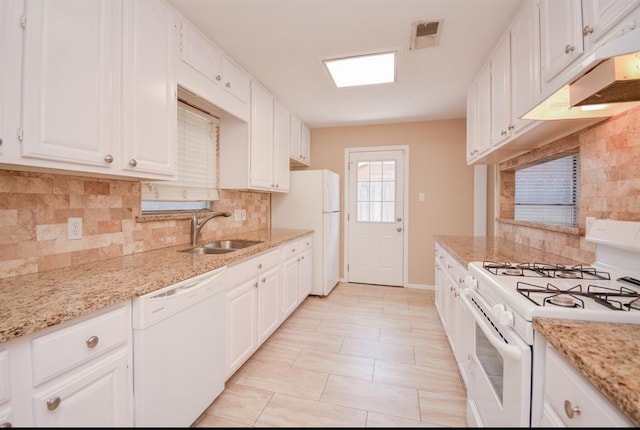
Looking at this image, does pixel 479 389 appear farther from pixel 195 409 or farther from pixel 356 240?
pixel 356 240

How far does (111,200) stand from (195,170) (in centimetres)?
85

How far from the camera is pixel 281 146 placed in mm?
3252

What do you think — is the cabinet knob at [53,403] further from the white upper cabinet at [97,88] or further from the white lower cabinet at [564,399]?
the white lower cabinet at [564,399]

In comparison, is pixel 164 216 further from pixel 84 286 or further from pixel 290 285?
pixel 290 285

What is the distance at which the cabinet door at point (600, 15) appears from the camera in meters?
0.89

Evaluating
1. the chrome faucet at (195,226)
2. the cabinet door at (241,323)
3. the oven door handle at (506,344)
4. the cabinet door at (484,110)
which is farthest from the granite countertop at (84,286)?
→ the cabinet door at (484,110)

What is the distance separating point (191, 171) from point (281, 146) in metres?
1.19

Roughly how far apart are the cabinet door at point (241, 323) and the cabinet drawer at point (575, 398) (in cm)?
155

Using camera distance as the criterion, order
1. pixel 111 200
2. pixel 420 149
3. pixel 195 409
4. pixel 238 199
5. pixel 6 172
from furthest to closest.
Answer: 1. pixel 420 149
2. pixel 238 199
3. pixel 111 200
4. pixel 195 409
5. pixel 6 172

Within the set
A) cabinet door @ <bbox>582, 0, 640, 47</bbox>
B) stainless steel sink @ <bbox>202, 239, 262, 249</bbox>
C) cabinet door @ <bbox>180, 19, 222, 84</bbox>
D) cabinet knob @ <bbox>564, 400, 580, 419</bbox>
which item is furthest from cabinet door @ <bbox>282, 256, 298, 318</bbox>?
cabinet door @ <bbox>582, 0, 640, 47</bbox>

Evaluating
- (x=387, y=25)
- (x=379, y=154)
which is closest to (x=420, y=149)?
(x=379, y=154)

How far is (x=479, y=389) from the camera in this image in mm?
1268

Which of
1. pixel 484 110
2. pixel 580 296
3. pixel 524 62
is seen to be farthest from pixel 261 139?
pixel 580 296

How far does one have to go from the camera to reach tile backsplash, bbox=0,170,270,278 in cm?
119
